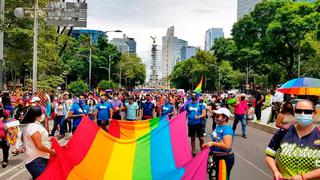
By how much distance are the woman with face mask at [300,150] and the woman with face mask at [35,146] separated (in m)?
3.52

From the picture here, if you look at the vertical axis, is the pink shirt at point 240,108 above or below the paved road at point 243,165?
above

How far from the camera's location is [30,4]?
92.9ft

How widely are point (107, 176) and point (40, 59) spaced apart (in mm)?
25205

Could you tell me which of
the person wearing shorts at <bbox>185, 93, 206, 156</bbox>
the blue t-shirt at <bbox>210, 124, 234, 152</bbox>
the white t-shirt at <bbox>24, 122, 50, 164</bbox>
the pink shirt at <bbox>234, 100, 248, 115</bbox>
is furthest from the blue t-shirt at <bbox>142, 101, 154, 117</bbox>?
the white t-shirt at <bbox>24, 122, 50, 164</bbox>

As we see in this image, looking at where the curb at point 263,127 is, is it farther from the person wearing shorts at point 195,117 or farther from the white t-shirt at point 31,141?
the white t-shirt at point 31,141

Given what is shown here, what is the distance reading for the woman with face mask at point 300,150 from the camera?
169 inches

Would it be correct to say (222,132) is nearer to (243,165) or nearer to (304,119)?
(304,119)

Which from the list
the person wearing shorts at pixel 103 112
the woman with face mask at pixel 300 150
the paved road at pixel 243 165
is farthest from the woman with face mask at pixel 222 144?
the person wearing shorts at pixel 103 112

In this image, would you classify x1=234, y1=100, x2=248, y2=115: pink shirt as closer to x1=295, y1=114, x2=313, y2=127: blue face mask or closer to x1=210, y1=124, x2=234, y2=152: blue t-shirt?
x1=210, y1=124, x2=234, y2=152: blue t-shirt

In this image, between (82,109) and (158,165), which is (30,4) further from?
(158,165)

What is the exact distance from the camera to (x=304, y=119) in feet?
14.4

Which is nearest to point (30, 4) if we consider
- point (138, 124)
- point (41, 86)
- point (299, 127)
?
point (41, 86)

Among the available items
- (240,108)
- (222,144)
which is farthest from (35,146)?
(240,108)

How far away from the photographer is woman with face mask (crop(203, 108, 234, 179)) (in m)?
6.79
